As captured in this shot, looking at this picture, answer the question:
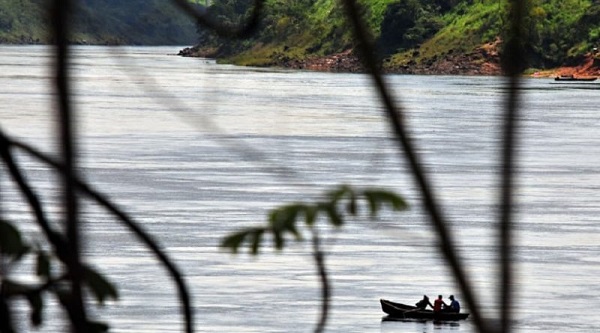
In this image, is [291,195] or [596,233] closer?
[596,233]

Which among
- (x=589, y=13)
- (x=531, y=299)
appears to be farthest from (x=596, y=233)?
(x=589, y=13)

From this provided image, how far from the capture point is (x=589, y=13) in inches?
3718

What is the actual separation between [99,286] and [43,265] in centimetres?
10

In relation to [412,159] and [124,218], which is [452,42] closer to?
[124,218]

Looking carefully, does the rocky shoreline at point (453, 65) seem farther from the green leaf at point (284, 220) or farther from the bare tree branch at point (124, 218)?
the bare tree branch at point (124, 218)

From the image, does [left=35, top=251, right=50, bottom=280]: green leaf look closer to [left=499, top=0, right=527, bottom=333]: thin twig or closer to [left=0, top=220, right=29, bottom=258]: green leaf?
[left=0, top=220, right=29, bottom=258]: green leaf

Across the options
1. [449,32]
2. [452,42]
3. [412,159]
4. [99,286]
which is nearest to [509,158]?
[412,159]

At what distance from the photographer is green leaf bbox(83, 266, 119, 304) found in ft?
5.81

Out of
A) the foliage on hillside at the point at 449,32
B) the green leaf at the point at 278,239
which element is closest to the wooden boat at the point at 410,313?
the green leaf at the point at 278,239

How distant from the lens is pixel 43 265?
185 centimetres

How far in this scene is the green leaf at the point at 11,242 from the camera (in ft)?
5.76

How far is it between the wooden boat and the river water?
0.14 meters

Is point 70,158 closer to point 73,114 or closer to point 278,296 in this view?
point 73,114

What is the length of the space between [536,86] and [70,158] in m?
82.3
